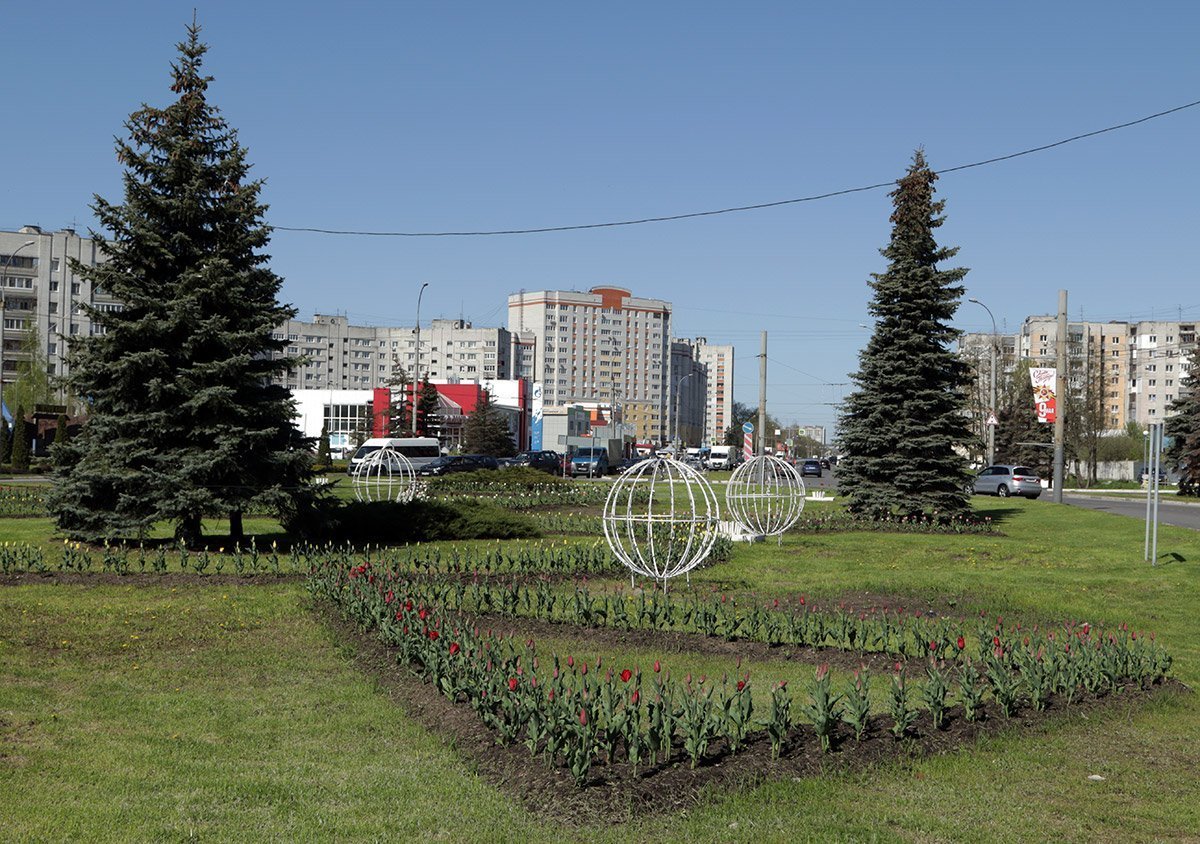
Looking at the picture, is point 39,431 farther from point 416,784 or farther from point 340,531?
point 416,784

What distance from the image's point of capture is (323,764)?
7281 mm

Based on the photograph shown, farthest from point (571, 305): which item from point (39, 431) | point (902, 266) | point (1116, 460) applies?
point (902, 266)

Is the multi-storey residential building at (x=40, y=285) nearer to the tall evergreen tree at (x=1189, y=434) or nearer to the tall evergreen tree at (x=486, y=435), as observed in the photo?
the tall evergreen tree at (x=486, y=435)

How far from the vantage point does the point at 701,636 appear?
12.1 meters

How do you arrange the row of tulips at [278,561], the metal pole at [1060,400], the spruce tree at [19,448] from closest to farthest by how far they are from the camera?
the row of tulips at [278,561]
the metal pole at [1060,400]
the spruce tree at [19,448]

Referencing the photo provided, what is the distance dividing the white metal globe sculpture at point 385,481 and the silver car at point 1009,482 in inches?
1012

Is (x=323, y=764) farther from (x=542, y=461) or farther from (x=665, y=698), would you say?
(x=542, y=461)

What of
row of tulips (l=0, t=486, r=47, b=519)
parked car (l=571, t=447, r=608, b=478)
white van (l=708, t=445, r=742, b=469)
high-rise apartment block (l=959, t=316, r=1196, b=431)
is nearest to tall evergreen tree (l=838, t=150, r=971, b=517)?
row of tulips (l=0, t=486, r=47, b=519)

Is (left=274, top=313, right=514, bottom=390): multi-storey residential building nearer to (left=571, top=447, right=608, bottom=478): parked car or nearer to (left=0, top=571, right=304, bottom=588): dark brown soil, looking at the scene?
(left=571, top=447, right=608, bottom=478): parked car

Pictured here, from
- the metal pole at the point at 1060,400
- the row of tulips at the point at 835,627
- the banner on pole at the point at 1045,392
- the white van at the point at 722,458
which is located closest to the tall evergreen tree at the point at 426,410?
the white van at the point at 722,458

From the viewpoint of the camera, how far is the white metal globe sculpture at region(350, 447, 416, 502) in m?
30.2

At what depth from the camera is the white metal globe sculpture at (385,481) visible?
30.2m

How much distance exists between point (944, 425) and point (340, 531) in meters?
17.0

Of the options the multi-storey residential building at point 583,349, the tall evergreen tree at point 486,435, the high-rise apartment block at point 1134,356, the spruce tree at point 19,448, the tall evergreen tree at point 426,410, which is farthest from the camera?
the multi-storey residential building at point 583,349
